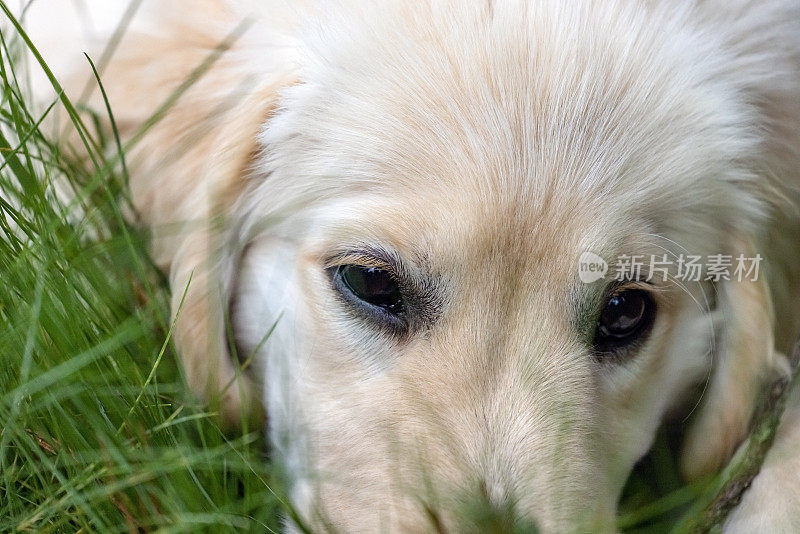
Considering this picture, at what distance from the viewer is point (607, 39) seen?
1765 millimetres

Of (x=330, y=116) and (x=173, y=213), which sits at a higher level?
(x=330, y=116)

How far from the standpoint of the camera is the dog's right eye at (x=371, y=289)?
5.81 ft

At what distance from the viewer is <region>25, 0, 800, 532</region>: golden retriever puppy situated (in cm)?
168

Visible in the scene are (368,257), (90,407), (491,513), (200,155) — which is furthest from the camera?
(200,155)

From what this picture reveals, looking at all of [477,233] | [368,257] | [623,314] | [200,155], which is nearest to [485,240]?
[477,233]

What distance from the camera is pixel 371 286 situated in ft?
5.88

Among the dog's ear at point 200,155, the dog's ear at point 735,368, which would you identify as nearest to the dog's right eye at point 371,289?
the dog's ear at point 200,155

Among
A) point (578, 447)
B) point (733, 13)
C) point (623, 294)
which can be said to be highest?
point (733, 13)

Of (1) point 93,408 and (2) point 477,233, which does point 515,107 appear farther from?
(1) point 93,408

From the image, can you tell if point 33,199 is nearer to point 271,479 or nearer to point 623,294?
point 271,479

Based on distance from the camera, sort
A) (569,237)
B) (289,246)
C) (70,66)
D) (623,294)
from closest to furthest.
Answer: (569,237) → (623,294) → (289,246) → (70,66)

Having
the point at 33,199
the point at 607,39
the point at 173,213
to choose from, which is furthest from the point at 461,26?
the point at 33,199

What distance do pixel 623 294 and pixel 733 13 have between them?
26.3 inches

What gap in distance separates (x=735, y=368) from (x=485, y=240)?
2.40 feet
